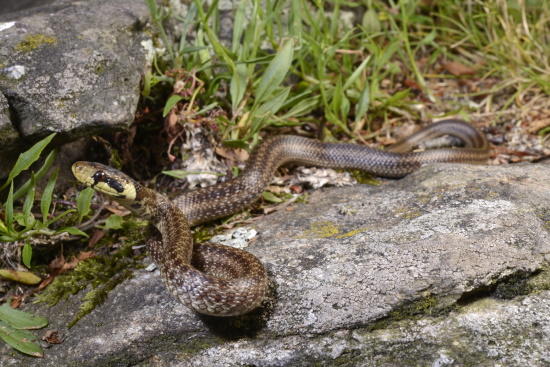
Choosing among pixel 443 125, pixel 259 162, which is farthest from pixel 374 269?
pixel 443 125

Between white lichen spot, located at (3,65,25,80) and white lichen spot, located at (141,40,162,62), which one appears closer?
white lichen spot, located at (3,65,25,80)

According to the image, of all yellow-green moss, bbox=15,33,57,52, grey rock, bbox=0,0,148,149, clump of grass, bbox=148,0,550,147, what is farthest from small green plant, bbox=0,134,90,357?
clump of grass, bbox=148,0,550,147

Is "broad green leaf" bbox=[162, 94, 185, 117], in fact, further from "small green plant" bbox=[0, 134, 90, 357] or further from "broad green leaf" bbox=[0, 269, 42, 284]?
"broad green leaf" bbox=[0, 269, 42, 284]

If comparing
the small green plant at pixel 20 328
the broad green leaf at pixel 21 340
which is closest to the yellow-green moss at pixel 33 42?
the small green plant at pixel 20 328

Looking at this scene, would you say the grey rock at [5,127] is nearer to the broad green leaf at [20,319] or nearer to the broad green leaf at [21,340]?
the broad green leaf at [20,319]

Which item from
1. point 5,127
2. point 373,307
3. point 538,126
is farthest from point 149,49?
point 538,126

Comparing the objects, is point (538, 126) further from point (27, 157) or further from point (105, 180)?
point (27, 157)

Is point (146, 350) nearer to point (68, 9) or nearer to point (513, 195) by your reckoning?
point (513, 195)
